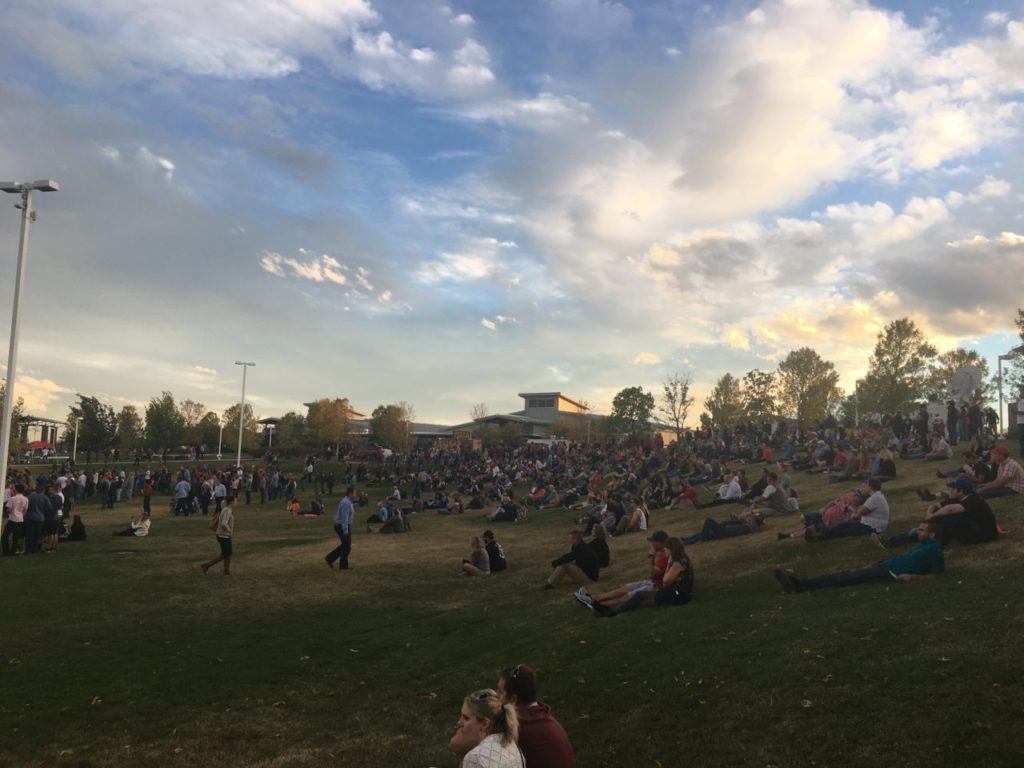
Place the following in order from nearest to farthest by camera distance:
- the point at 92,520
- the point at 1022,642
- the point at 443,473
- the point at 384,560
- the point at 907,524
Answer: the point at 1022,642
the point at 907,524
the point at 384,560
the point at 92,520
the point at 443,473

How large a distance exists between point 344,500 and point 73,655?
26.5ft

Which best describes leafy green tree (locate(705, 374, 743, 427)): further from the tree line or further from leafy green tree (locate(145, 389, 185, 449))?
leafy green tree (locate(145, 389, 185, 449))

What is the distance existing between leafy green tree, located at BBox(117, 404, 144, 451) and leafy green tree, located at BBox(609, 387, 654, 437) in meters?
66.4

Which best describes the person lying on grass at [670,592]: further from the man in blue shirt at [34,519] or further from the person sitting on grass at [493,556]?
the man in blue shirt at [34,519]

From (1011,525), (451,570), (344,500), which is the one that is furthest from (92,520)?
(1011,525)

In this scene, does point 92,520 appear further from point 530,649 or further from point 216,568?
point 530,649

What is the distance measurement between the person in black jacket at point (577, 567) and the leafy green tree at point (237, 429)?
83.9 m

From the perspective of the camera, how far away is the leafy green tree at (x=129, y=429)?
96875 millimetres

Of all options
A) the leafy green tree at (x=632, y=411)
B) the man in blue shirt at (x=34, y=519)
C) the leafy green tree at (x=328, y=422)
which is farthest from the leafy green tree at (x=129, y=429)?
the man in blue shirt at (x=34, y=519)

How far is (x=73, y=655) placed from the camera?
10.3 m

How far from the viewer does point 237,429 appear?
4063 inches

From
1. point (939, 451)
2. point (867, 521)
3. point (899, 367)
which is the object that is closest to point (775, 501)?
point (867, 521)

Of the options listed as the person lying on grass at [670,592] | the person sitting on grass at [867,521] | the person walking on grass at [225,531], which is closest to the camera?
the person lying on grass at [670,592]

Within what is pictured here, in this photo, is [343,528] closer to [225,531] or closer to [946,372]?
[225,531]
